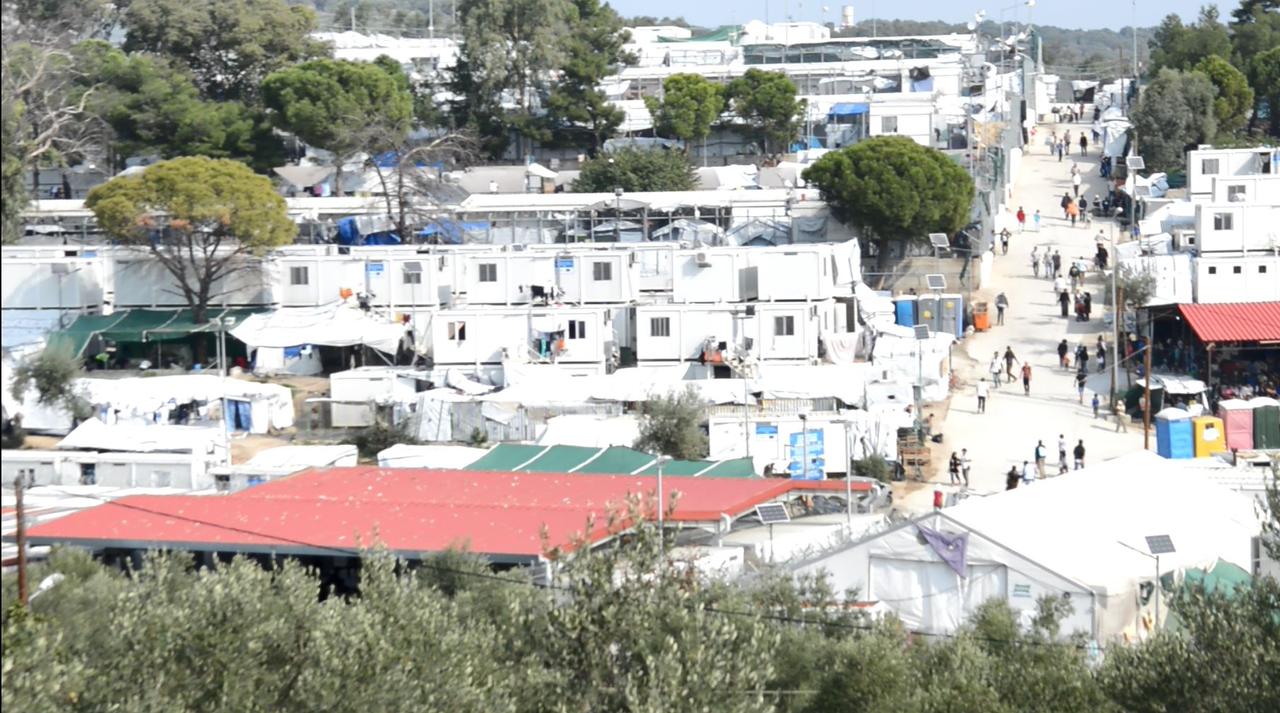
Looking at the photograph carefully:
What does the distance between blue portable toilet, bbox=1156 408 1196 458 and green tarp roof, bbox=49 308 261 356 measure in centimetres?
1245

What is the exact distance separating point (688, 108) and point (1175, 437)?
22.8m

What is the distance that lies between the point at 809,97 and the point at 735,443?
27177 millimetres

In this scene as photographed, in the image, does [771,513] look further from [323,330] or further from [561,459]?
[323,330]

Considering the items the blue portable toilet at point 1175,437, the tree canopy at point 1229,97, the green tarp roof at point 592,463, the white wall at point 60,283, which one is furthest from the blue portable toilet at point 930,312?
the tree canopy at point 1229,97

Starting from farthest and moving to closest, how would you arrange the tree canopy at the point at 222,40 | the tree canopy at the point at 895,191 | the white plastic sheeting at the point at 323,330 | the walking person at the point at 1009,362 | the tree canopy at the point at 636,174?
the tree canopy at the point at 222,40 < the tree canopy at the point at 636,174 < the tree canopy at the point at 895,191 < the white plastic sheeting at the point at 323,330 < the walking person at the point at 1009,362

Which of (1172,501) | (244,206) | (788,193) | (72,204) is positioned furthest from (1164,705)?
(72,204)

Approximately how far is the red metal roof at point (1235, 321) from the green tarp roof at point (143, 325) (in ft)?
42.5

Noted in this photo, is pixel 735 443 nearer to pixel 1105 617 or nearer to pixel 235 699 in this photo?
pixel 1105 617

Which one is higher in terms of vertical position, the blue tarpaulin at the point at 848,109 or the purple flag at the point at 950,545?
the blue tarpaulin at the point at 848,109

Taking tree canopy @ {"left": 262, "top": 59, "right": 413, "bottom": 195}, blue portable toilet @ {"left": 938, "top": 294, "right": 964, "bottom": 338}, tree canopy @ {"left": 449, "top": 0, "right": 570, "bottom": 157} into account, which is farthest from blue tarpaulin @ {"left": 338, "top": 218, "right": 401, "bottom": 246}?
tree canopy @ {"left": 449, "top": 0, "right": 570, "bottom": 157}

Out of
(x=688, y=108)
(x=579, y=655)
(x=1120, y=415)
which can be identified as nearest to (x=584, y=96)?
(x=688, y=108)

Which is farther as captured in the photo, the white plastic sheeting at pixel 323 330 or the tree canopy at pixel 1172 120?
the tree canopy at pixel 1172 120

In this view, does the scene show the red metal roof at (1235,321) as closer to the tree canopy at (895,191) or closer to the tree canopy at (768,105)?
the tree canopy at (895,191)

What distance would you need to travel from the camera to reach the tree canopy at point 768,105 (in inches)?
1715
